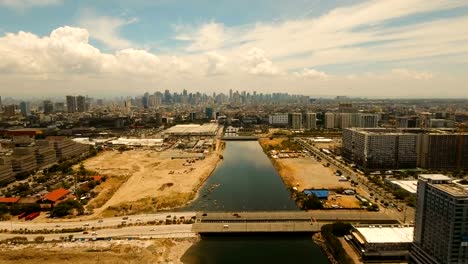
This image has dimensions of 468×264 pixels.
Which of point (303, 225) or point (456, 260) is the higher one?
point (456, 260)

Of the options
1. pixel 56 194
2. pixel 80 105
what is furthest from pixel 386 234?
pixel 80 105

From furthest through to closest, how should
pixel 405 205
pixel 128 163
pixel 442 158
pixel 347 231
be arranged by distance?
pixel 128 163
pixel 442 158
pixel 405 205
pixel 347 231

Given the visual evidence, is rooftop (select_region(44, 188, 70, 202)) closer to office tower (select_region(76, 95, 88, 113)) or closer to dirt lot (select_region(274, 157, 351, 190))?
dirt lot (select_region(274, 157, 351, 190))

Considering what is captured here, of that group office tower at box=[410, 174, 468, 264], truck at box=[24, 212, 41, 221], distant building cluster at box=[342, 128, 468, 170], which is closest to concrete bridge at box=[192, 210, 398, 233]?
office tower at box=[410, 174, 468, 264]

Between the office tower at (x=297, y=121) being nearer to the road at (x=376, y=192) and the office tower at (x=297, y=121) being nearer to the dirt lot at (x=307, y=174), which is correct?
the road at (x=376, y=192)

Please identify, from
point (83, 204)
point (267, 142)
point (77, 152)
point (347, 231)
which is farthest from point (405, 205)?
point (77, 152)

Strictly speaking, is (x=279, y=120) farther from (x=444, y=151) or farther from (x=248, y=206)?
(x=248, y=206)

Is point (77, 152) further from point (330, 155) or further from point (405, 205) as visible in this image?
point (405, 205)
